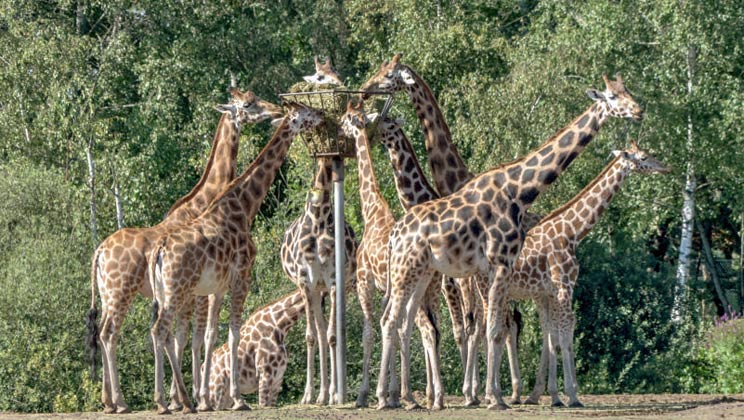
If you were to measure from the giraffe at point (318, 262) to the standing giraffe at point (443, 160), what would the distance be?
135cm

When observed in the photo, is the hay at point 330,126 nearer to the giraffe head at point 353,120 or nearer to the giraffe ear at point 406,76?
the giraffe head at point 353,120

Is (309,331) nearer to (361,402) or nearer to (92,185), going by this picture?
(361,402)

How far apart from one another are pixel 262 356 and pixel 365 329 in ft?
7.78

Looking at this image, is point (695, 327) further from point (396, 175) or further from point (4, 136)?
point (4, 136)

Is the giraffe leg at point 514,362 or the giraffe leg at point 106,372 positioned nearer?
the giraffe leg at point 106,372

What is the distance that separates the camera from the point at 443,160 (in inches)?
807

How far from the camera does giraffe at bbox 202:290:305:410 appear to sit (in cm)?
2127

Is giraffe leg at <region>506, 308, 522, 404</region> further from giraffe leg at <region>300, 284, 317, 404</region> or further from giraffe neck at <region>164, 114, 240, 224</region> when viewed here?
giraffe neck at <region>164, 114, 240, 224</region>

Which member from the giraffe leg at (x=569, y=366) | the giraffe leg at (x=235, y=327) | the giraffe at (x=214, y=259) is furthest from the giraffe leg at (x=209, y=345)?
the giraffe leg at (x=569, y=366)

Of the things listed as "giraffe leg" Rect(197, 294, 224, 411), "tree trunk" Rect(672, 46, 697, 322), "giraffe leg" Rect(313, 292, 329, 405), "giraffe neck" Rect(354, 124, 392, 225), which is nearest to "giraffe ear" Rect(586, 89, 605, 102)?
"giraffe neck" Rect(354, 124, 392, 225)

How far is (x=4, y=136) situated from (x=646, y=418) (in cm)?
1887

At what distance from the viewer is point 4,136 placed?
32312 mm

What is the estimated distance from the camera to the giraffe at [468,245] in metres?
18.0

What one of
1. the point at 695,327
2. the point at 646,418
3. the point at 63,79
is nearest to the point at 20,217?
the point at 63,79
